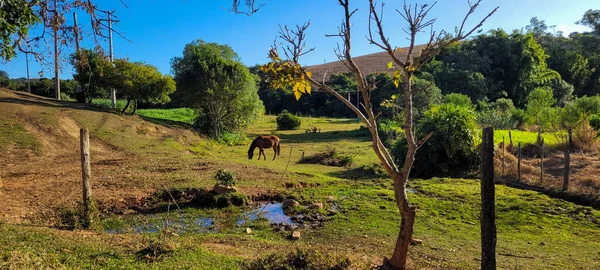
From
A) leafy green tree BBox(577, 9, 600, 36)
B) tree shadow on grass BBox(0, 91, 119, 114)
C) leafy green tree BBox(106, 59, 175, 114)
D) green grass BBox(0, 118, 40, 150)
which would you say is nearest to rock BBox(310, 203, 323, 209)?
green grass BBox(0, 118, 40, 150)

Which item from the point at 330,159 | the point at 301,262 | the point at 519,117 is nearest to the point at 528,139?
the point at 330,159

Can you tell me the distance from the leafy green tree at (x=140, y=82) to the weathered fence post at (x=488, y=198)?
23231 mm

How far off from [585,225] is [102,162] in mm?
15473

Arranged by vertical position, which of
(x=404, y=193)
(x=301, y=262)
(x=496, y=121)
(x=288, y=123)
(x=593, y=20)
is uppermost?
(x=593, y=20)

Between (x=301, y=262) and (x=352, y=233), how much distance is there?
347cm

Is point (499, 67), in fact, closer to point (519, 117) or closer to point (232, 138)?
point (519, 117)

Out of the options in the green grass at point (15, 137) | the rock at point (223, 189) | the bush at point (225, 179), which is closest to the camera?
the rock at point (223, 189)

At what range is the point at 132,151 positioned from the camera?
19.2 m

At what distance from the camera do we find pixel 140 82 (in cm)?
2530

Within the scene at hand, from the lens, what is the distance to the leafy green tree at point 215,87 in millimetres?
28344

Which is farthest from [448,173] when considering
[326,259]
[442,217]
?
[326,259]

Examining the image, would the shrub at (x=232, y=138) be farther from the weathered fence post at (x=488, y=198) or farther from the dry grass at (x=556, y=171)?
the weathered fence post at (x=488, y=198)

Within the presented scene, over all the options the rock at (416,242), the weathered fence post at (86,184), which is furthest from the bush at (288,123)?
the rock at (416,242)

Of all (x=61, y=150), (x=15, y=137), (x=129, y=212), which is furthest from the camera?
(x=61, y=150)
